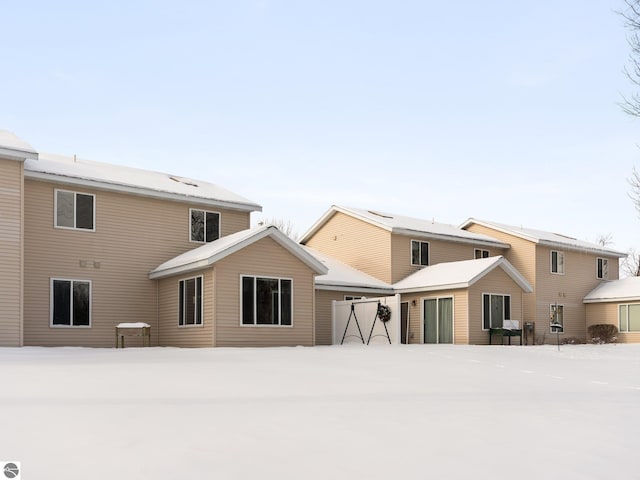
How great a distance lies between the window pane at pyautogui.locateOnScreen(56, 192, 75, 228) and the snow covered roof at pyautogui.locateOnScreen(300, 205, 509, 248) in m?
13.6

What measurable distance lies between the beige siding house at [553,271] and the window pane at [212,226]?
1600 centimetres

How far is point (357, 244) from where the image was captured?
31297mm

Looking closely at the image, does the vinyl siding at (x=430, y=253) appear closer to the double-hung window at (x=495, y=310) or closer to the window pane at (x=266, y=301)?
the double-hung window at (x=495, y=310)

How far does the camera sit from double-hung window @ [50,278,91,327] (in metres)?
19.9

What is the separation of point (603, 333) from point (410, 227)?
12.0 meters

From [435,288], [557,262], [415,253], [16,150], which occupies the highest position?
[16,150]

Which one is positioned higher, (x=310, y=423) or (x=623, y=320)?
(x=310, y=423)

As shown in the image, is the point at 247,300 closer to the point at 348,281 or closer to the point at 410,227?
the point at 348,281

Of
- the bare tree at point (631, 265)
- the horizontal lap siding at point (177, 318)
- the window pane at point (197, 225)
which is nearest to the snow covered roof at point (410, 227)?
the window pane at point (197, 225)

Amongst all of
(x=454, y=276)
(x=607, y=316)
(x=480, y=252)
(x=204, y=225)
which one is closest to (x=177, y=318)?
(x=204, y=225)

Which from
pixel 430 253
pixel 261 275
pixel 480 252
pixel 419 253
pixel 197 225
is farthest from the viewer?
pixel 480 252

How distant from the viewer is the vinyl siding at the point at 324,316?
26.8m

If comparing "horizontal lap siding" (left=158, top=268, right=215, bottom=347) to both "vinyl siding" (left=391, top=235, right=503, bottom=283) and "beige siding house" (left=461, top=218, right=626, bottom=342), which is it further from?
"beige siding house" (left=461, top=218, right=626, bottom=342)

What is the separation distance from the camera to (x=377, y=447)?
593cm
